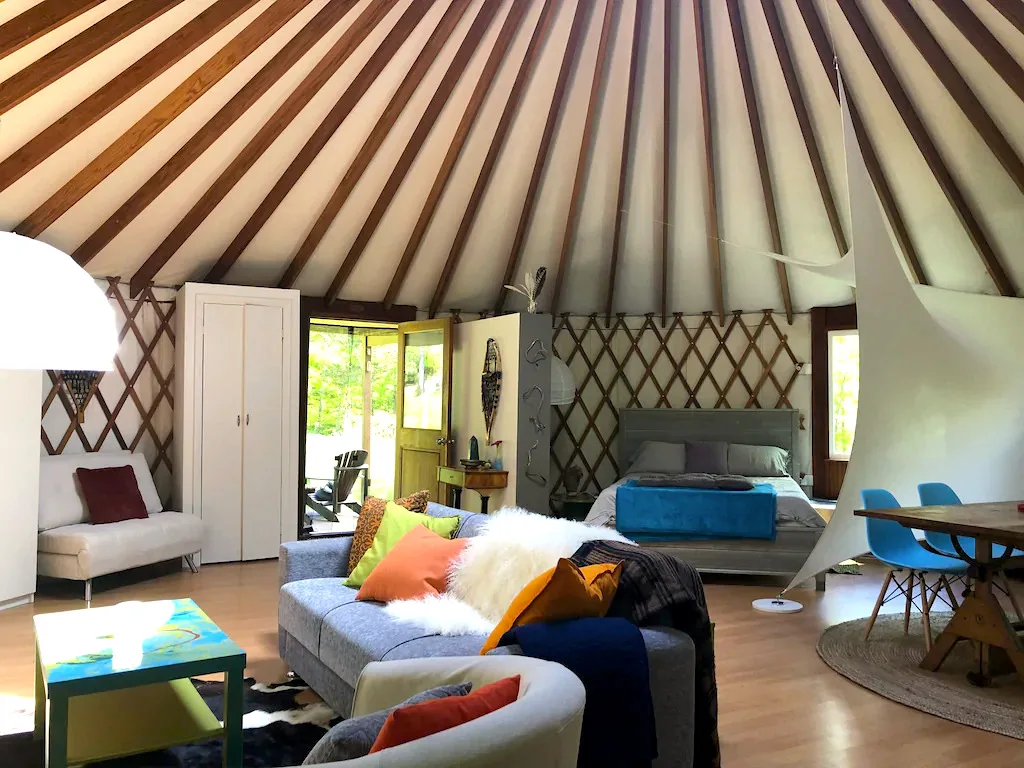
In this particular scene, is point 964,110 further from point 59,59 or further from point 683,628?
point 59,59

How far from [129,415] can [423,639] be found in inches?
151

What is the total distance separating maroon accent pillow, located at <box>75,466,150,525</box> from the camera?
474cm

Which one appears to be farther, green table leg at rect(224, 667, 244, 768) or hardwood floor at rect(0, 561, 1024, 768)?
hardwood floor at rect(0, 561, 1024, 768)

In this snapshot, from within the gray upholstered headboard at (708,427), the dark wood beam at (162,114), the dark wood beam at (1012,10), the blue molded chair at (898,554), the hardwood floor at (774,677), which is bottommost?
the hardwood floor at (774,677)

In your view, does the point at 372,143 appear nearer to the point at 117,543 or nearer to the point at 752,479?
the point at 117,543

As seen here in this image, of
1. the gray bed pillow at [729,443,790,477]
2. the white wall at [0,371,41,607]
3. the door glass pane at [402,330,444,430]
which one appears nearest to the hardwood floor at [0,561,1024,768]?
the white wall at [0,371,41,607]

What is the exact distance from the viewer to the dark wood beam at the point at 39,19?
9.89ft

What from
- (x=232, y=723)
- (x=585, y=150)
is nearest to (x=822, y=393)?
(x=585, y=150)

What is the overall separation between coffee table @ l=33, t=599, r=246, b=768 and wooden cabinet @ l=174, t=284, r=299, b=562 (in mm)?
2748

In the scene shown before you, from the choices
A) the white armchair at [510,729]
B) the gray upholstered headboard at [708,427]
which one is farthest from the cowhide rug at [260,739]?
the gray upholstered headboard at [708,427]

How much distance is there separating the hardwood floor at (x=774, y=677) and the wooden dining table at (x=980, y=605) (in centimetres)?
48

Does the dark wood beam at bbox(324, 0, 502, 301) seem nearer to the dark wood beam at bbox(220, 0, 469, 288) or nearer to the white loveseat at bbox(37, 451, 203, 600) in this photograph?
the dark wood beam at bbox(220, 0, 469, 288)

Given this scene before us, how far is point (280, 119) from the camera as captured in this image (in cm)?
441

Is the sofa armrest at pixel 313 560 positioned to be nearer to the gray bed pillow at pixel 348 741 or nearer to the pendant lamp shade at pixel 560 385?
the gray bed pillow at pixel 348 741
